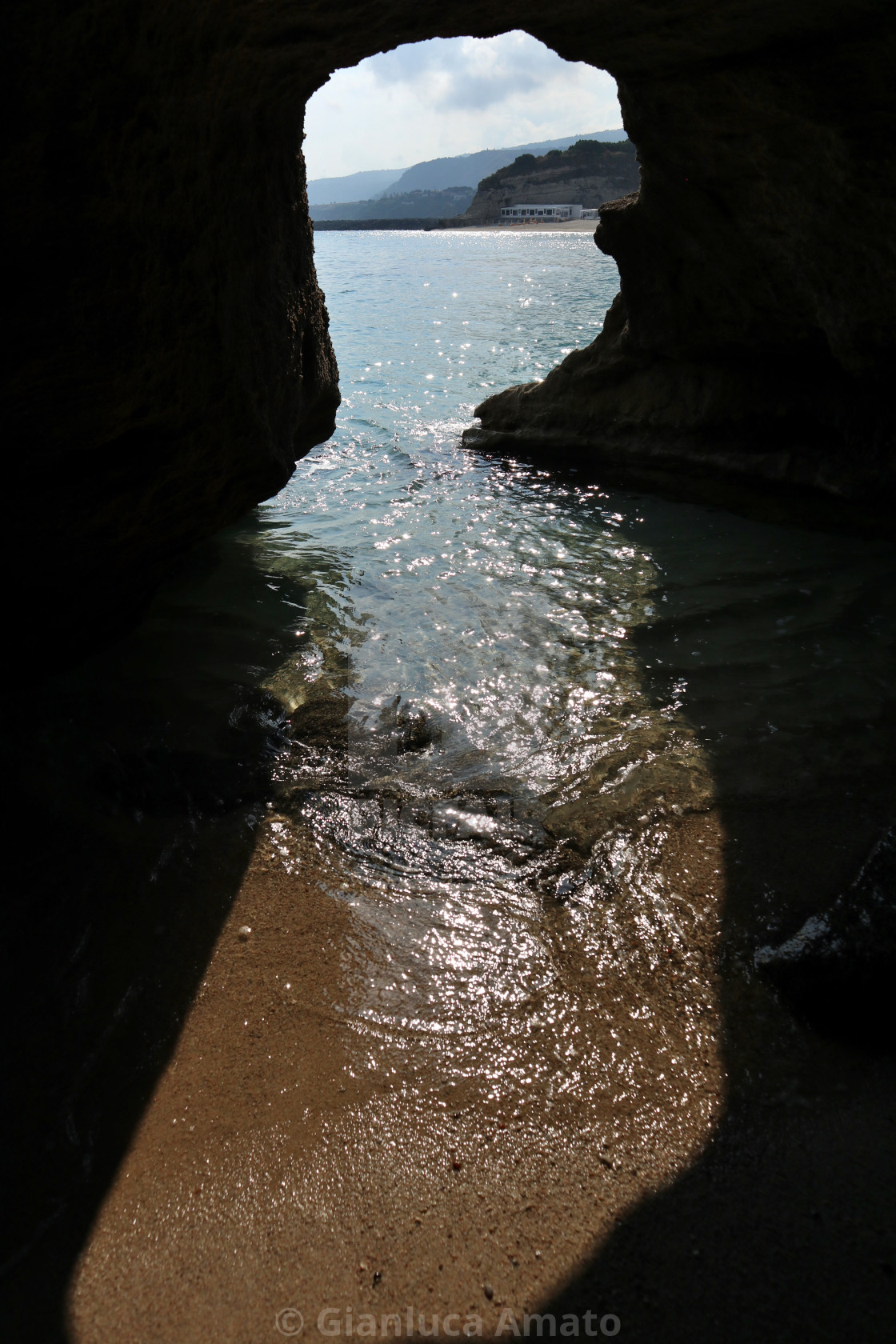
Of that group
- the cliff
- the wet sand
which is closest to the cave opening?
the wet sand

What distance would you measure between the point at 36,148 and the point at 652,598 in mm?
4641

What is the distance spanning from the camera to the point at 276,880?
3367 mm

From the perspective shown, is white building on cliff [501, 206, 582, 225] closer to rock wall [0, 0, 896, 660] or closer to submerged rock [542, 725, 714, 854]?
rock wall [0, 0, 896, 660]

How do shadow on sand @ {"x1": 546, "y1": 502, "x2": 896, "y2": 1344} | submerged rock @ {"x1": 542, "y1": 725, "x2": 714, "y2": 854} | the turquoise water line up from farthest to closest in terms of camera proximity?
1. the turquoise water
2. submerged rock @ {"x1": 542, "y1": 725, "x2": 714, "y2": 854}
3. shadow on sand @ {"x1": 546, "y1": 502, "x2": 896, "y2": 1344}

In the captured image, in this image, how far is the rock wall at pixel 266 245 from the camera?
9.12ft

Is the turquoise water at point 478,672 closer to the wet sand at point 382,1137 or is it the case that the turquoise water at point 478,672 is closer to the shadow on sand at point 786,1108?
the shadow on sand at point 786,1108

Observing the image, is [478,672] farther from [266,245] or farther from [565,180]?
[565,180]

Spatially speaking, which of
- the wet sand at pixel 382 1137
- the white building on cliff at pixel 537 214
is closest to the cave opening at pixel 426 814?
the wet sand at pixel 382 1137

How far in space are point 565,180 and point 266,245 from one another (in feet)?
405

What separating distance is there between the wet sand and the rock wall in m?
2.21

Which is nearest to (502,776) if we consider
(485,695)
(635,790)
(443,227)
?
(635,790)

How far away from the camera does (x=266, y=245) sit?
4.38m

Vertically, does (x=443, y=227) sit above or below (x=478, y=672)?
above

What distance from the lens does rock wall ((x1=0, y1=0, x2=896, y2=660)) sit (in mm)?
2781
